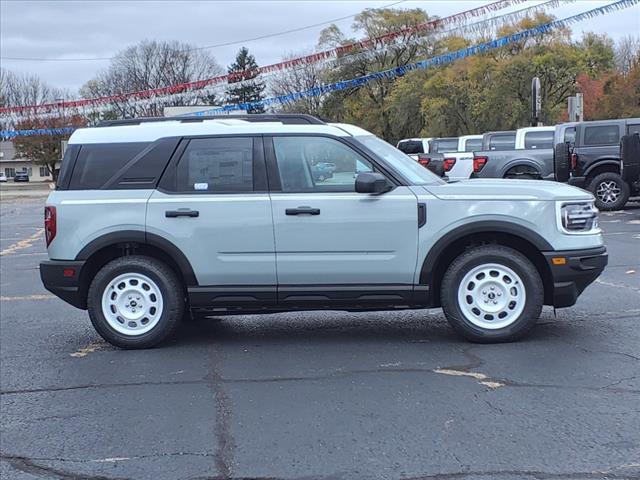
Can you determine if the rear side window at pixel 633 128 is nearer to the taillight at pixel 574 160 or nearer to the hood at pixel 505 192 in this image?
the taillight at pixel 574 160

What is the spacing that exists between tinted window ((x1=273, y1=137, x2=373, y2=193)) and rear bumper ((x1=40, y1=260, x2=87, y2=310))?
192 cm

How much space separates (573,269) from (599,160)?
452 inches

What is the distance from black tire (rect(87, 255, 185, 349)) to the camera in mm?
6223

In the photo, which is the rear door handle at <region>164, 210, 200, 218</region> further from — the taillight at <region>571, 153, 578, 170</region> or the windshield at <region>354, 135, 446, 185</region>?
the taillight at <region>571, 153, 578, 170</region>

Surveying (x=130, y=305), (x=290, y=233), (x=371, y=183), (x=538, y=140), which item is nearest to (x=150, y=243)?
(x=130, y=305)

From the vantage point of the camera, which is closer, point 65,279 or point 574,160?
point 65,279

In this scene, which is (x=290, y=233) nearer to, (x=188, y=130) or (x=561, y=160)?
(x=188, y=130)

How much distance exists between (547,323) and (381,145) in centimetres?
227

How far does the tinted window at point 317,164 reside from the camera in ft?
19.9

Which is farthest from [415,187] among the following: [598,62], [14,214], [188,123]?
[598,62]

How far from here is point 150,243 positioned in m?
6.16

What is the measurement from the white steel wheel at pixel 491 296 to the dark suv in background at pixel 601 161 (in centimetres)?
1142

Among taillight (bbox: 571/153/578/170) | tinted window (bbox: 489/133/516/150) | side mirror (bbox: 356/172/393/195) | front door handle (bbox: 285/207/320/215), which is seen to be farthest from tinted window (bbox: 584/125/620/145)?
front door handle (bbox: 285/207/320/215)

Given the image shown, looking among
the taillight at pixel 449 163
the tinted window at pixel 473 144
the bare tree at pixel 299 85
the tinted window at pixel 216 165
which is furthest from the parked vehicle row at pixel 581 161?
the bare tree at pixel 299 85
